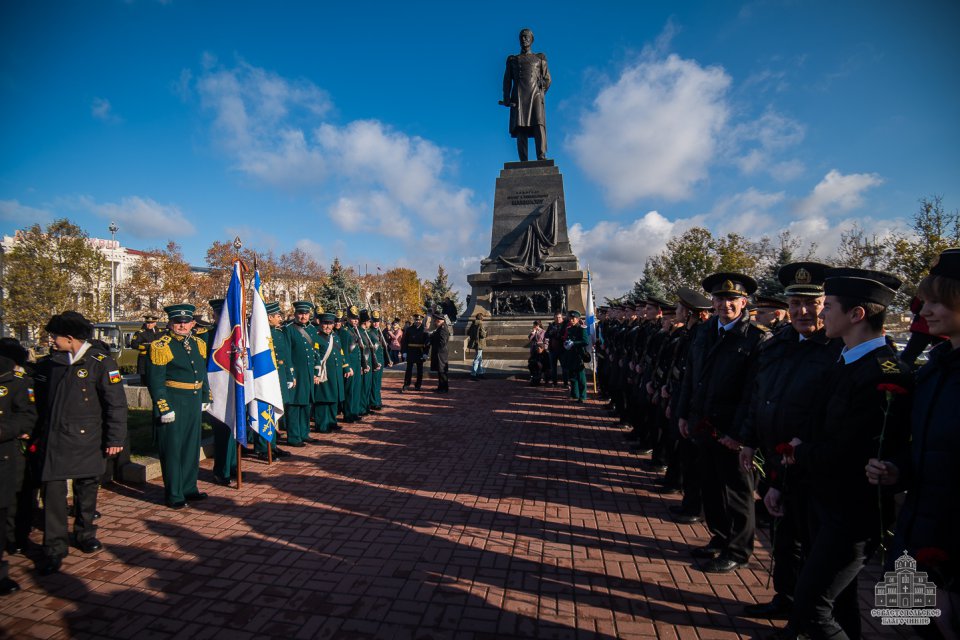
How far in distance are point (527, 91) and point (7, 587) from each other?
20.9m

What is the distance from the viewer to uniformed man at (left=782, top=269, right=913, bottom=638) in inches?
92.4

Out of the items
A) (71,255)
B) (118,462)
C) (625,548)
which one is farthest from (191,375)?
(71,255)

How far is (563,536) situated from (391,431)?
488 cm

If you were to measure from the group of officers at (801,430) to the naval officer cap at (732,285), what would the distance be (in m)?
0.01

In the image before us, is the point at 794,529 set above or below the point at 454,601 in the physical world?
above

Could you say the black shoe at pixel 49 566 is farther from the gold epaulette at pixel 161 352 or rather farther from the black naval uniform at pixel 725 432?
the black naval uniform at pixel 725 432

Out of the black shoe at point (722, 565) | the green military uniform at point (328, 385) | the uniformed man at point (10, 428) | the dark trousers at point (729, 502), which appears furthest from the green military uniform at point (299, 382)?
the black shoe at point (722, 565)

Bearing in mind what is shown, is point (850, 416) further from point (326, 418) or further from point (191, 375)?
point (326, 418)

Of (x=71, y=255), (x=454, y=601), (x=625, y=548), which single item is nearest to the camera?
(x=454, y=601)

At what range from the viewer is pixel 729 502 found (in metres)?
3.84

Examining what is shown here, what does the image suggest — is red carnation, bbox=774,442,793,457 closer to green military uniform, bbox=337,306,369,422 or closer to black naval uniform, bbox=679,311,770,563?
black naval uniform, bbox=679,311,770,563

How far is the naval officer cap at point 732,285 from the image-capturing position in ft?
13.1

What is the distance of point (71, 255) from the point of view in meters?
30.0

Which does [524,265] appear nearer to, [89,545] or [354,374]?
[354,374]
